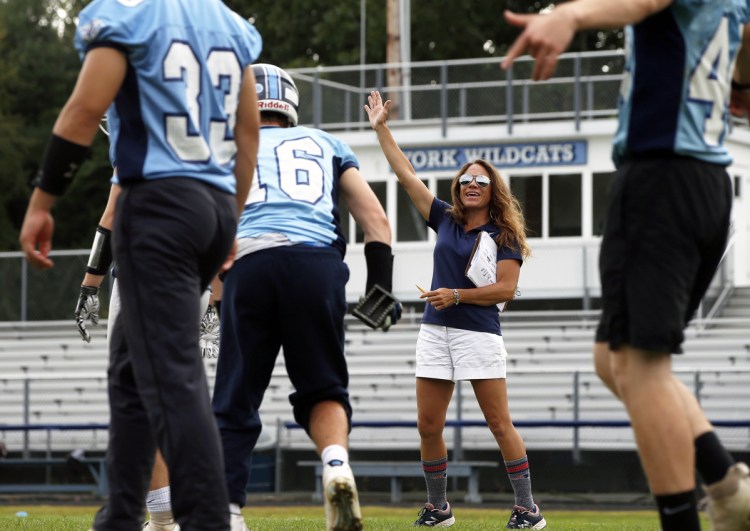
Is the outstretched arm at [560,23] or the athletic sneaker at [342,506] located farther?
the athletic sneaker at [342,506]

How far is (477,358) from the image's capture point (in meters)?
8.27

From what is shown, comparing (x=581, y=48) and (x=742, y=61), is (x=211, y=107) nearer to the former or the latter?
(x=742, y=61)

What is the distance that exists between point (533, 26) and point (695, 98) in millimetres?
826

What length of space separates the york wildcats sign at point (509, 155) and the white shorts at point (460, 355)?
20.7 meters

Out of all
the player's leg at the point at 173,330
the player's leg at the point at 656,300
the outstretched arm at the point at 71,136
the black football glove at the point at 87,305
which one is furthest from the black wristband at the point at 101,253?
the player's leg at the point at 656,300

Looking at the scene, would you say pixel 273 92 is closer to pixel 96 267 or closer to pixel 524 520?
pixel 96 267

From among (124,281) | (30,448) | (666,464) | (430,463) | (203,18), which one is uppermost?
(203,18)

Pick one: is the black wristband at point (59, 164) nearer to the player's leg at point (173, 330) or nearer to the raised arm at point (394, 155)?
the player's leg at point (173, 330)

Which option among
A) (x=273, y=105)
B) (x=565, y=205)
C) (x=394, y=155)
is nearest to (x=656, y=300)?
(x=273, y=105)

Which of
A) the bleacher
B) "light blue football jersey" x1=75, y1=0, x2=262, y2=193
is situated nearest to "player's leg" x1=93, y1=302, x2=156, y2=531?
"light blue football jersey" x1=75, y1=0, x2=262, y2=193

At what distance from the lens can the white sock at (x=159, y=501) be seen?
6242 mm

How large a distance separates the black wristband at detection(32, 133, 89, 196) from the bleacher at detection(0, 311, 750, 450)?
42.4 feet

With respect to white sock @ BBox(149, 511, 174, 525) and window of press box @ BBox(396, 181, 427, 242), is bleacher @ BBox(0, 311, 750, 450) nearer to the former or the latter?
window of press box @ BBox(396, 181, 427, 242)

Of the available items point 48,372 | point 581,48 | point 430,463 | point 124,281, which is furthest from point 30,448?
point 581,48
